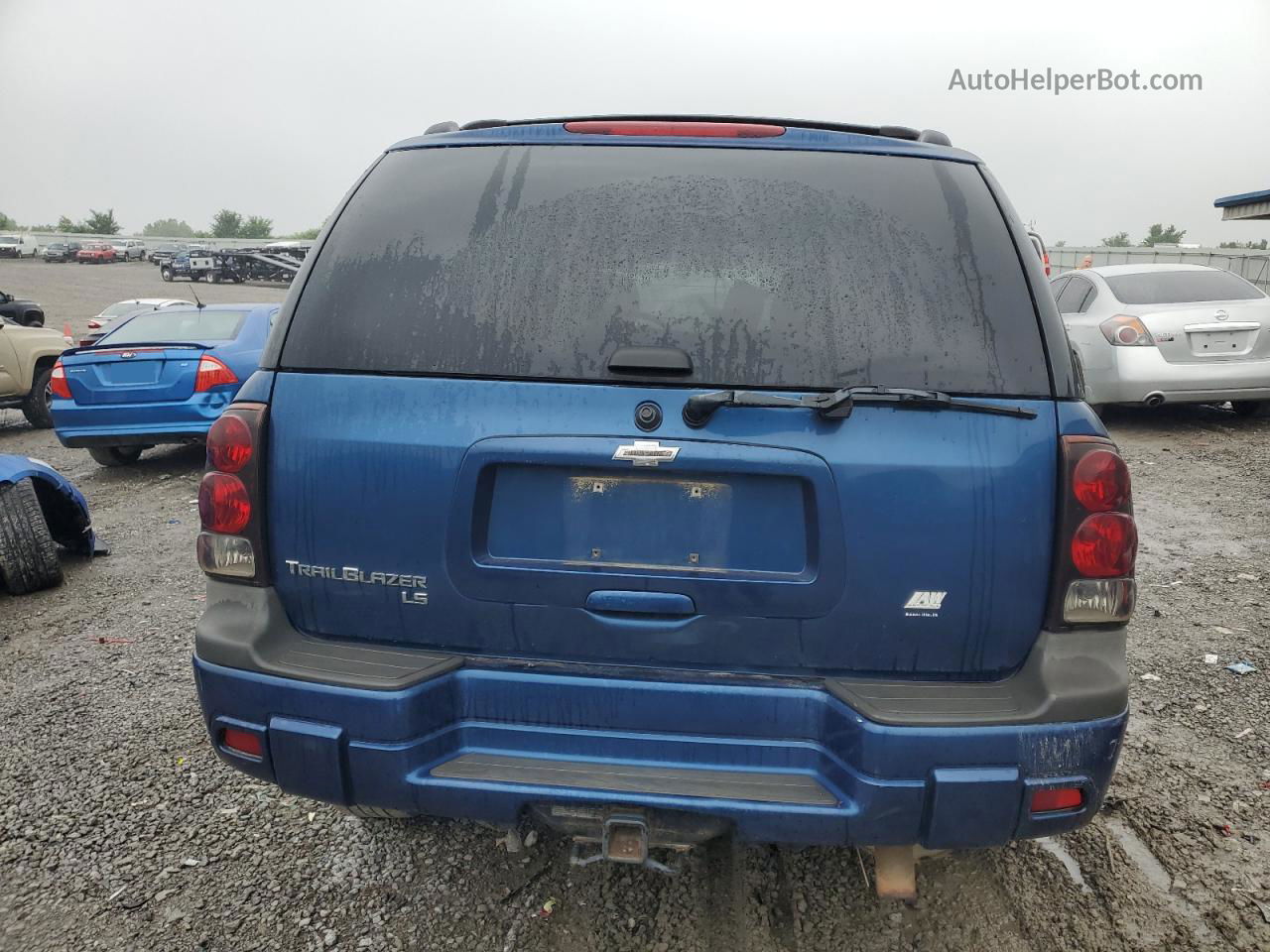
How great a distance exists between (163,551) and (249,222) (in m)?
104

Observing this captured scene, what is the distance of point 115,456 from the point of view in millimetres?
8734

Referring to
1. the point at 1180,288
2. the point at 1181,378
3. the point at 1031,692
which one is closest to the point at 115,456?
the point at 1031,692

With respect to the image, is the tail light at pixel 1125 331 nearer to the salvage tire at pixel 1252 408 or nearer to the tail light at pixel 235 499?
the salvage tire at pixel 1252 408

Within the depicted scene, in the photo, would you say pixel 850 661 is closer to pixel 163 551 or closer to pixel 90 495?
pixel 163 551

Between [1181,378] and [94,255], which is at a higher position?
[94,255]

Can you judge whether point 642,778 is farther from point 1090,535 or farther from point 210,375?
point 210,375

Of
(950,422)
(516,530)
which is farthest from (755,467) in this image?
(516,530)

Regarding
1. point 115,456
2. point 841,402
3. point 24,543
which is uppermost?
point 841,402

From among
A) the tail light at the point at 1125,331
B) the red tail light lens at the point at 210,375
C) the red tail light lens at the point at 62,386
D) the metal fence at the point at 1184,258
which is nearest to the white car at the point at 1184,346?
the tail light at the point at 1125,331

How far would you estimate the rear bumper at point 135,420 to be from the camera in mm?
7703

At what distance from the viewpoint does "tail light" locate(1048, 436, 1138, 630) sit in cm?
179

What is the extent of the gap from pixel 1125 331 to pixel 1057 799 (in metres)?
7.68

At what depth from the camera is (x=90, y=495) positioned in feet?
24.5

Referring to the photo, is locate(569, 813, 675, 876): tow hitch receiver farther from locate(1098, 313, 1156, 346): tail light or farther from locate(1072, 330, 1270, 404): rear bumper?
locate(1098, 313, 1156, 346): tail light
